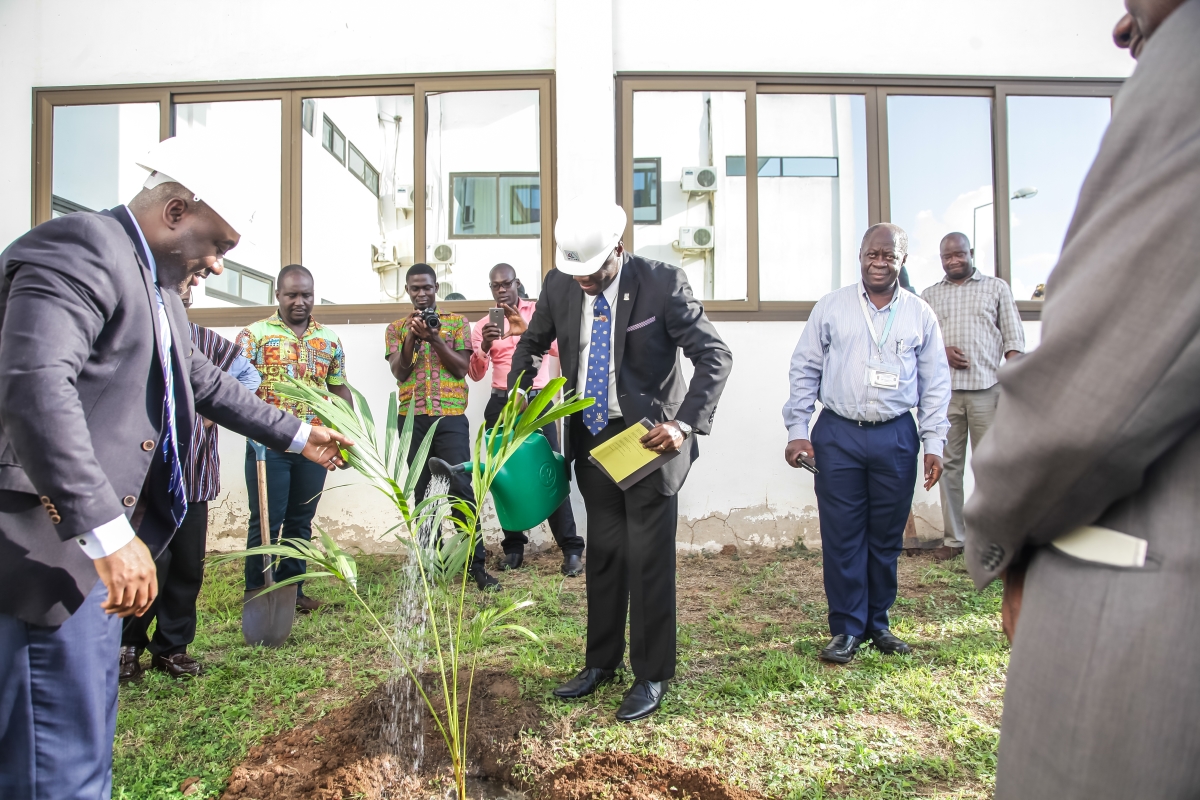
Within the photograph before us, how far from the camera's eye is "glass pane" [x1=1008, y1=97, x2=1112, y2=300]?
626 cm

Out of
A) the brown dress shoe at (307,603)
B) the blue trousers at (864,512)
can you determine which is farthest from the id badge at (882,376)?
the brown dress shoe at (307,603)

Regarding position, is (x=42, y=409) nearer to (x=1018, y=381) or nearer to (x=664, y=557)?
(x=1018, y=381)

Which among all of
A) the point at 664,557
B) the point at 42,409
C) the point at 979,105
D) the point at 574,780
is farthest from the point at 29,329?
the point at 979,105

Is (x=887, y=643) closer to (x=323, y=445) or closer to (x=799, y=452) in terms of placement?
(x=799, y=452)

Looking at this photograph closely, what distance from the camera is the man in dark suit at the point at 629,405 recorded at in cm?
325

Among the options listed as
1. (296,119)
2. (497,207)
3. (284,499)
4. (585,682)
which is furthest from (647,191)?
(585,682)

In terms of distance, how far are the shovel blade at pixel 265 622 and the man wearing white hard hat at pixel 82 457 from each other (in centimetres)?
223

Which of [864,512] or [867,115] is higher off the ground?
[867,115]

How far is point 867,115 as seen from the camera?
20.2ft

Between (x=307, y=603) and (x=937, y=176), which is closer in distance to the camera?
(x=307, y=603)

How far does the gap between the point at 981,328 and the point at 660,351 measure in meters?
3.20

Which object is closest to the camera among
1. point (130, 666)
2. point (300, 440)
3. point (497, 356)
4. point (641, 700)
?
point (300, 440)

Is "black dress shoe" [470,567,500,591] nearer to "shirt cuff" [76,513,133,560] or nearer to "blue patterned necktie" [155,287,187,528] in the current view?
"blue patterned necktie" [155,287,187,528]

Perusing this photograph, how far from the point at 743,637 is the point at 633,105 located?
3.98 meters
